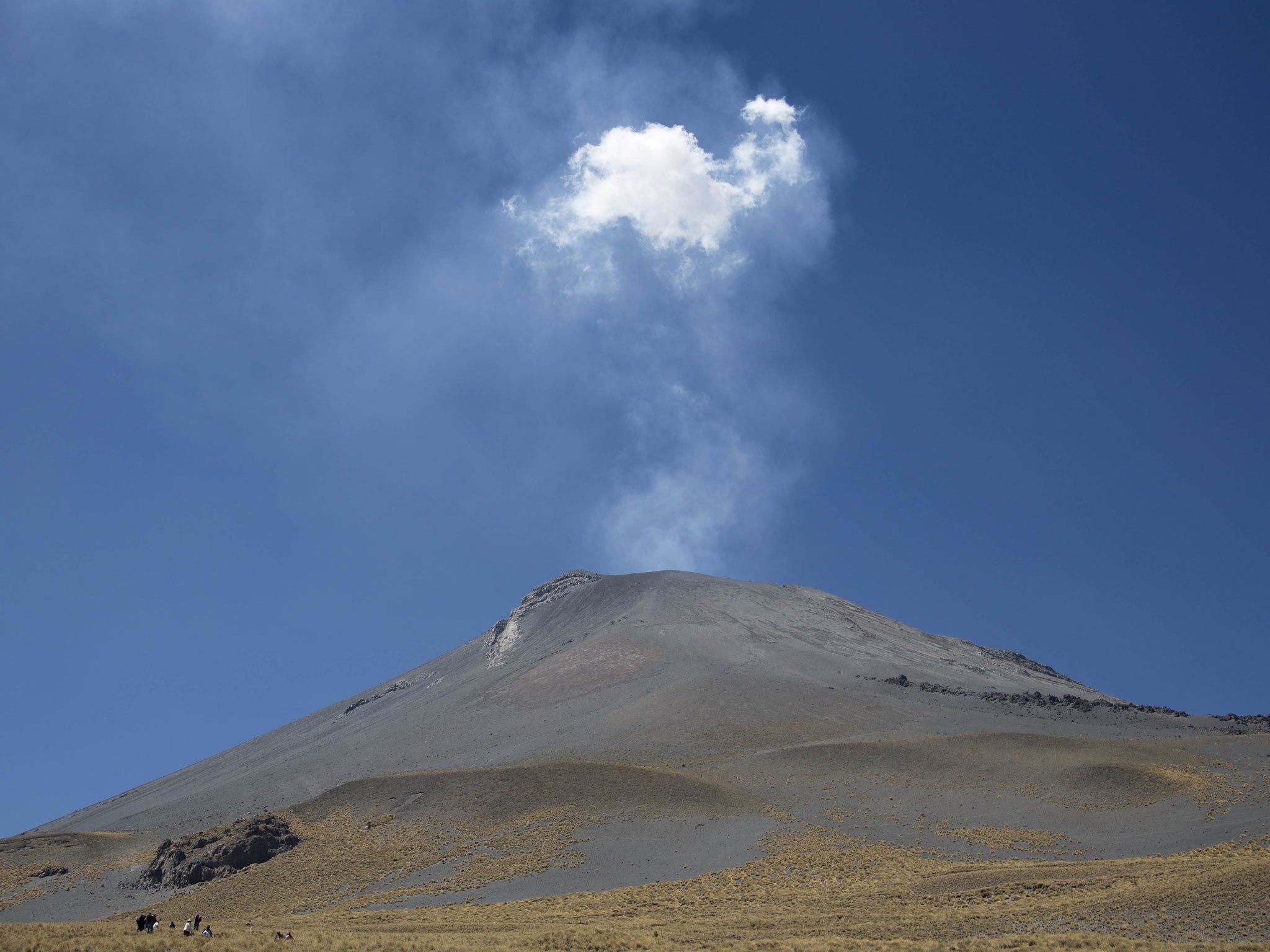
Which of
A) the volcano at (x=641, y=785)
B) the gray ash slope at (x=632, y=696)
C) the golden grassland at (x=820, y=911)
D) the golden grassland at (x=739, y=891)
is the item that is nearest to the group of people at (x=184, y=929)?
the golden grassland at (x=820, y=911)

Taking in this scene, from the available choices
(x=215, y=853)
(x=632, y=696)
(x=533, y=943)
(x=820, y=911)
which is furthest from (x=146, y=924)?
(x=632, y=696)

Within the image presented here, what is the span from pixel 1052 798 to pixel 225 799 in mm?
49444

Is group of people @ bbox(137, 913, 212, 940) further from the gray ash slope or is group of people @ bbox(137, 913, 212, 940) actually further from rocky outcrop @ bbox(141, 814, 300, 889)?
the gray ash slope

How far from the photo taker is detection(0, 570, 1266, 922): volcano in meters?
35.3

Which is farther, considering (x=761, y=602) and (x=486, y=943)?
(x=761, y=602)

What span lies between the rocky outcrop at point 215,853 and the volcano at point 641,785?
0.16m

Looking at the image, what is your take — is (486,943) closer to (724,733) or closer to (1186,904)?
(1186,904)

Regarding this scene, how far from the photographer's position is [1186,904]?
869 inches

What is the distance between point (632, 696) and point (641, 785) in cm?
2002

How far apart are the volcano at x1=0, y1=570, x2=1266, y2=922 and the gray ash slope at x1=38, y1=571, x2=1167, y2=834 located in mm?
325

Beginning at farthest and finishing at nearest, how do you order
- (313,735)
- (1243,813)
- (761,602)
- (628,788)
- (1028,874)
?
(761,602), (313,735), (628,788), (1243,813), (1028,874)

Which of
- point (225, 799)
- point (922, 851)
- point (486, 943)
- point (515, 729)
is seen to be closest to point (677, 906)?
point (486, 943)

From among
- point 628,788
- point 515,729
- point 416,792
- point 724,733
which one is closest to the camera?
point 628,788

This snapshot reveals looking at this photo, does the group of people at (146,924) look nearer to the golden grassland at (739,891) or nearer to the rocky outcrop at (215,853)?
the golden grassland at (739,891)
